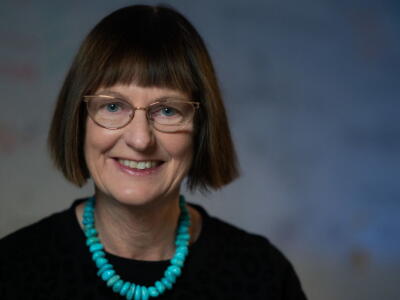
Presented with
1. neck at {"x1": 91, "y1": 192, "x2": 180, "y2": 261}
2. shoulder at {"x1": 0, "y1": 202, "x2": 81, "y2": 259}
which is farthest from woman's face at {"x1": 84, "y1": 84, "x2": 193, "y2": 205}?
shoulder at {"x1": 0, "y1": 202, "x2": 81, "y2": 259}

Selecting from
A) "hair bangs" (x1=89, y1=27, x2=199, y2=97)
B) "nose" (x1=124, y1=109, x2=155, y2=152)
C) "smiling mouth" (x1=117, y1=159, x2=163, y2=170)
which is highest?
"hair bangs" (x1=89, y1=27, x2=199, y2=97)

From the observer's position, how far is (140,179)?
2.25 metres

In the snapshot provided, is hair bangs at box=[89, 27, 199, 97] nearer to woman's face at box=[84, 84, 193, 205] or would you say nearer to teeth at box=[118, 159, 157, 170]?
woman's face at box=[84, 84, 193, 205]

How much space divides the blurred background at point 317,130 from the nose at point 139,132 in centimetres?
142

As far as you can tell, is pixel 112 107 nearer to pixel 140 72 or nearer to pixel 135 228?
pixel 140 72

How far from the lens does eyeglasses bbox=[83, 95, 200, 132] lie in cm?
218

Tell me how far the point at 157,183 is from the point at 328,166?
170cm

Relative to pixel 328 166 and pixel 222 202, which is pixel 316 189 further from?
pixel 222 202

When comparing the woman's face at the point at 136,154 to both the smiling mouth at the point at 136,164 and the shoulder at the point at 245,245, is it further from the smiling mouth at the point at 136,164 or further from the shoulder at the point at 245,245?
the shoulder at the point at 245,245

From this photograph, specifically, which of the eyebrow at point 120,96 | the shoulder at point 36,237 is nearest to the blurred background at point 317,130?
the shoulder at point 36,237

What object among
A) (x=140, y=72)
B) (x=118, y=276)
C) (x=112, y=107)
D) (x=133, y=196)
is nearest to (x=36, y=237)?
(x=118, y=276)

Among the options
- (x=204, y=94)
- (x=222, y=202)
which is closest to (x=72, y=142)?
(x=204, y=94)

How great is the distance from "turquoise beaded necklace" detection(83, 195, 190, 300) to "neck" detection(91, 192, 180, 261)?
4cm

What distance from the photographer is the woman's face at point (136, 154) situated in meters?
2.16
